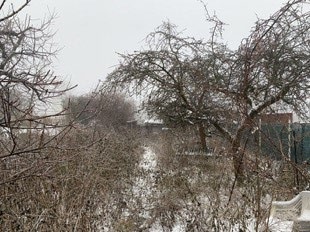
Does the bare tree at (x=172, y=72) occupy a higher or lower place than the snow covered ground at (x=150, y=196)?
higher

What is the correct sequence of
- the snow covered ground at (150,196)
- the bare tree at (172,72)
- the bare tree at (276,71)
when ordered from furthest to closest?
the bare tree at (172,72)
the bare tree at (276,71)
the snow covered ground at (150,196)

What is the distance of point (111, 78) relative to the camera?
1189cm

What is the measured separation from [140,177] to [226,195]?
4421mm

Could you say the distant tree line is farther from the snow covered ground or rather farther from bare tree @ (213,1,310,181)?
the snow covered ground

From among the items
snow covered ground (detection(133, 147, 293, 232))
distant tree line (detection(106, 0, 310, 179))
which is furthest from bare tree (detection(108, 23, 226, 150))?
snow covered ground (detection(133, 147, 293, 232))

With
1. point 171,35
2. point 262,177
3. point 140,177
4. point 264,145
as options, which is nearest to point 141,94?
point 171,35

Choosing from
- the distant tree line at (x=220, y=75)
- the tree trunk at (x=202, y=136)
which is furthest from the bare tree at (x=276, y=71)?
the tree trunk at (x=202, y=136)

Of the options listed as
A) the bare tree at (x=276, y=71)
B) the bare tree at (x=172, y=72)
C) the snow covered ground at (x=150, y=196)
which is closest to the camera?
the snow covered ground at (x=150, y=196)

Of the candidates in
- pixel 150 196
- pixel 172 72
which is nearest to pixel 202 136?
pixel 172 72

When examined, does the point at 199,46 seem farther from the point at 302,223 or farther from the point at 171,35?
the point at 302,223

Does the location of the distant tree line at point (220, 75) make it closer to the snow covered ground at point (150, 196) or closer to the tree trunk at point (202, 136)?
the tree trunk at point (202, 136)

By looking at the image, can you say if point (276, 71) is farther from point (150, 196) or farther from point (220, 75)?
point (150, 196)

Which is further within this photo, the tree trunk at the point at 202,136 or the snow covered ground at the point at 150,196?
the tree trunk at the point at 202,136

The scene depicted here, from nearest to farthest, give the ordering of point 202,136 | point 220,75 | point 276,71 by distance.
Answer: point 276,71 < point 220,75 < point 202,136
